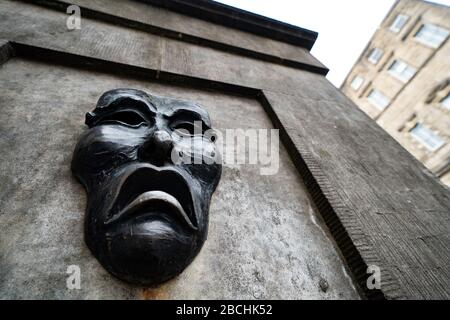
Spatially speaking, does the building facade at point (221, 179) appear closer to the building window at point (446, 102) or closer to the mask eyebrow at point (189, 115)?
the mask eyebrow at point (189, 115)

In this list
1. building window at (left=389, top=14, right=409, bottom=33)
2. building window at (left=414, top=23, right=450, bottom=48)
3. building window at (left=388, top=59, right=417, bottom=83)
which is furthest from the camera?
building window at (left=389, top=14, right=409, bottom=33)

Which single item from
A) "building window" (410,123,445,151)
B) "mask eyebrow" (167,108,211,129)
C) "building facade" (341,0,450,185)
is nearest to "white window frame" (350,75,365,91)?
"building facade" (341,0,450,185)

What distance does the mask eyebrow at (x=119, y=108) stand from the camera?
2.03m

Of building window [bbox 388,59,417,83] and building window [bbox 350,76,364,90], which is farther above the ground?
building window [bbox 388,59,417,83]

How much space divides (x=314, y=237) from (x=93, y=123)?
87.9 inches

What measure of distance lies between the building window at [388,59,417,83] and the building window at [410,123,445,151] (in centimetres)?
368

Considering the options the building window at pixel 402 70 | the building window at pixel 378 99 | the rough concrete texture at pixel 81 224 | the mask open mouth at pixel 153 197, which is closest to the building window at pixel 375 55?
the building window at pixel 402 70

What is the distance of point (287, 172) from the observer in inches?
115

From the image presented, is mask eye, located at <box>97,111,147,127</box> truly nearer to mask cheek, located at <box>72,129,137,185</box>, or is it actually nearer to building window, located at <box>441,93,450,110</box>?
mask cheek, located at <box>72,129,137,185</box>

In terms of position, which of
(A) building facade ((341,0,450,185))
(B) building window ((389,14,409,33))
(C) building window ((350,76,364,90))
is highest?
(B) building window ((389,14,409,33))

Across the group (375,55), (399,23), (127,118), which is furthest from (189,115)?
(375,55)

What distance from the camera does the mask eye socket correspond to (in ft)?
7.32
